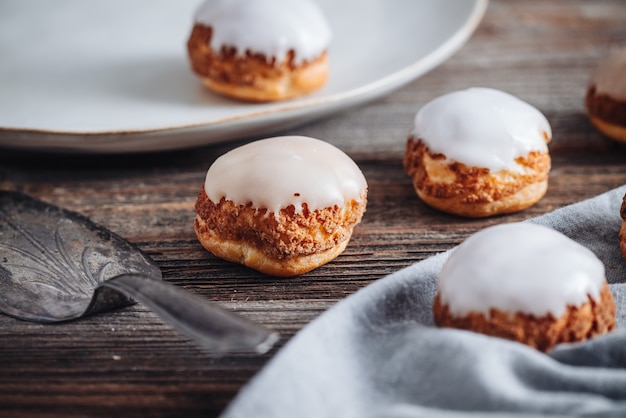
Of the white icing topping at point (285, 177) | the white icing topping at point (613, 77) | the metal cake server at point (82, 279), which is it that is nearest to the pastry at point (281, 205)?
the white icing topping at point (285, 177)

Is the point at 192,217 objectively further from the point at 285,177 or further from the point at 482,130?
the point at 482,130

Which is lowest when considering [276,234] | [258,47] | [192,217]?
[192,217]

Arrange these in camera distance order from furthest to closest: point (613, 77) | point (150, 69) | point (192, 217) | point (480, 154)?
1. point (150, 69)
2. point (613, 77)
3. point (192, 217)
4. point (480, 154)

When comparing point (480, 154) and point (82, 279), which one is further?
point (480, 154)

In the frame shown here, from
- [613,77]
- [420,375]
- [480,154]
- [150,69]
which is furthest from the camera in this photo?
[150,69]

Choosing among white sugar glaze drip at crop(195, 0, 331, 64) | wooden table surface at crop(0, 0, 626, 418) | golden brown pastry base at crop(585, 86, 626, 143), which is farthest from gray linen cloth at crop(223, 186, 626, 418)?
white sugar glaze drip at crop(195, 0, 331, 64)

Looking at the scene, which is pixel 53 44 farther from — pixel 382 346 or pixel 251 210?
pixel 382 346

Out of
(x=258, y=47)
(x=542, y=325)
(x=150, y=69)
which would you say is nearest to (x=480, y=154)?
(x=542, y=325)

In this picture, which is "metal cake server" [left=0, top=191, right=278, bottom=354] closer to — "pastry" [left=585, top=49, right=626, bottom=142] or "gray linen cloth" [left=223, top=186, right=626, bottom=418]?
"gray linen cloth" [left=223, top=186, right=626, bottom=418]
